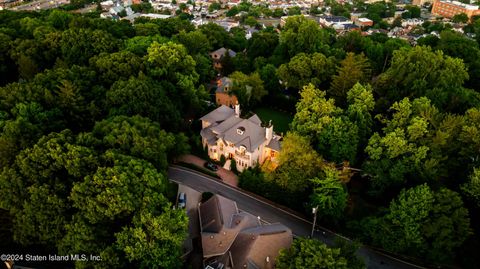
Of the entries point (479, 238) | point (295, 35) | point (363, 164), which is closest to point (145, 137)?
point (363, 164)

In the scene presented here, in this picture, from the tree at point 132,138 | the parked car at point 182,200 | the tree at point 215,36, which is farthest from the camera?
the tree at point 215,36

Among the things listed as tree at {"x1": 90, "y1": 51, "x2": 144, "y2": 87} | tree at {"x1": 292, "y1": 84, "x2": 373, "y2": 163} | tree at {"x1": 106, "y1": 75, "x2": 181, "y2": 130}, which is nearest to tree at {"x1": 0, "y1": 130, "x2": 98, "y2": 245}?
tree at {"x1": 106, "y1": 75, "x2": 181, "y2": 130}

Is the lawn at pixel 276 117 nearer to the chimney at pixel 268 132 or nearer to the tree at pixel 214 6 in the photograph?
the chimney at pixel 268 132

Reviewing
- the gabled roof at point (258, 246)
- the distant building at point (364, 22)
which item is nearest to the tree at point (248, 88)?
the gabled roof at point (258, 246)

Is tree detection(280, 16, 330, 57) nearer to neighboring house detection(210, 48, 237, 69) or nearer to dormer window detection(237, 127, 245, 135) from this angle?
neighboring house detection(210, 48, 237, 69)

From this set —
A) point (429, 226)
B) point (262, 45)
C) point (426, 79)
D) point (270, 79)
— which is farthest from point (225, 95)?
point (429, 226)

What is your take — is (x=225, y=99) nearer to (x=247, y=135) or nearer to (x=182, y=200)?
(x=247, y=135)

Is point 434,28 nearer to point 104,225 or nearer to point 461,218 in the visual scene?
point 461,218
